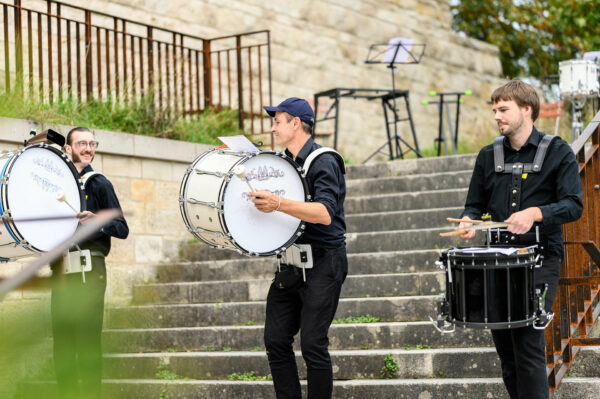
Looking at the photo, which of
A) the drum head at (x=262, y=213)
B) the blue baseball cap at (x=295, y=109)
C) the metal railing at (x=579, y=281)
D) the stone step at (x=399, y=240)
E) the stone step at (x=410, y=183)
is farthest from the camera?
the stone step at (x=410, y=183)

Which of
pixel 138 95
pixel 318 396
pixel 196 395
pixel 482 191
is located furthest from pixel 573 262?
pixel 138 95

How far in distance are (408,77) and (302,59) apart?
2.68 m

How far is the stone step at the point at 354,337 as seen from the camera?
219 inches

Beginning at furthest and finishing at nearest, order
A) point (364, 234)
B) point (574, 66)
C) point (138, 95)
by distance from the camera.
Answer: point (574, 66) → point (138, 95) → point (364, 234)

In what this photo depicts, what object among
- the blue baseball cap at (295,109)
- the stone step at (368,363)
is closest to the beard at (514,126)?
the blue baseball cap at (295,109)

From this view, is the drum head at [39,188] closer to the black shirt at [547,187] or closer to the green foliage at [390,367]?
the black shirt at [547,187]

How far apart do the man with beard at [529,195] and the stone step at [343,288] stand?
8.05 ft

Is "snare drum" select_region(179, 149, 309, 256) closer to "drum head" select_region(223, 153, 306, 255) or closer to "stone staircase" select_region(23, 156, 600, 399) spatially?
"drum head" select_region(223, 153, 306, 255)

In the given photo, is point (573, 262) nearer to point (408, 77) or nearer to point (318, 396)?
point (318, 396)

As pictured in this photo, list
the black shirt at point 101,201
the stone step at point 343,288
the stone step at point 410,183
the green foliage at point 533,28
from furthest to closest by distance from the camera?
1. the green foliage at point 533,28
2. the stone step at point 410,183
3. the stone step at point 343,288
4. the black shirt at point 101,201

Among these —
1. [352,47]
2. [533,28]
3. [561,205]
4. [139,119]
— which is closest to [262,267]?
[139,119]

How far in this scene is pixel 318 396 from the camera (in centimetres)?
407

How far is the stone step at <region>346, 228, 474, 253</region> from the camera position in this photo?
709 cm

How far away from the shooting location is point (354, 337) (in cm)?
590
